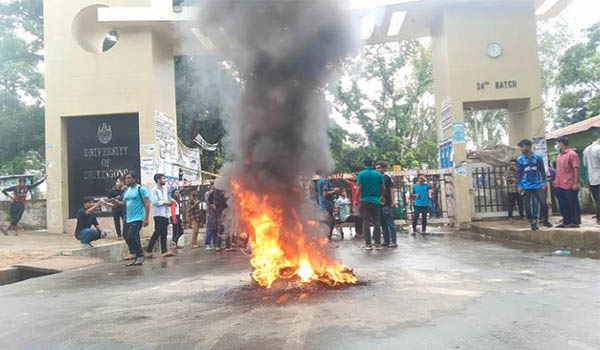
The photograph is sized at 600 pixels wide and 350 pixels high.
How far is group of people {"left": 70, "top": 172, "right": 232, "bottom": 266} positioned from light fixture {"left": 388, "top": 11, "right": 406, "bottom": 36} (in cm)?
734

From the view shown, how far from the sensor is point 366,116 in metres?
24.3

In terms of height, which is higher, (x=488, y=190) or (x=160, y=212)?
(x=488, y=190)

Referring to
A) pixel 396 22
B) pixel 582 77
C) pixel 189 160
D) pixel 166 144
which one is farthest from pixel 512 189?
pixel 582 77

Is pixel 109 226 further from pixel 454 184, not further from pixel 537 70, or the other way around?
pixel 537 70

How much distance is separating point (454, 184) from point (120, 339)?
36.3 feet

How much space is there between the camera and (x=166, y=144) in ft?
45.0

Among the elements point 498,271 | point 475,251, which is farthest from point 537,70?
point 498,271

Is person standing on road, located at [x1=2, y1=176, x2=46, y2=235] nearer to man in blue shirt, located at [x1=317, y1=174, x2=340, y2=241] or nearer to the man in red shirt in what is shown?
man in blue shirt, located at [x1=317, y1=174, x2=340, y2=241]

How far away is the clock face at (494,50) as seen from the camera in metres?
12.8

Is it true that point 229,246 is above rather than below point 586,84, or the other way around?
below

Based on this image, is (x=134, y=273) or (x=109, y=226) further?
(x=109, y=226)

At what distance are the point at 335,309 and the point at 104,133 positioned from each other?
1128 cm

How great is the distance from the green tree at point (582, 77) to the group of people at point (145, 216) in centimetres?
1990

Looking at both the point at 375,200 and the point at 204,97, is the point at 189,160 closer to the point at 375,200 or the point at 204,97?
the point at 204,97
